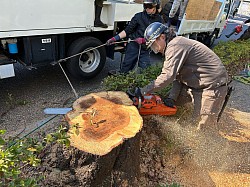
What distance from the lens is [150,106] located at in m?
2.96

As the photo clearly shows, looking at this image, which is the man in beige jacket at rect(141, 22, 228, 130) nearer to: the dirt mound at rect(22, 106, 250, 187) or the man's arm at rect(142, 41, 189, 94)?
the man's arm at rect(142, 41, 189, 94)

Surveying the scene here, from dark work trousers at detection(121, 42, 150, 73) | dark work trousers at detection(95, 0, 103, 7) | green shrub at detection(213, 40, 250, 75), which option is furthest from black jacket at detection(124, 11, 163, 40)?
green shrub at detection(213, 40, 250, 75)

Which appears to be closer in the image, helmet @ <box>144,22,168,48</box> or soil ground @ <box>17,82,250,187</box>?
helmet @ <box>144,22,168,48</box>

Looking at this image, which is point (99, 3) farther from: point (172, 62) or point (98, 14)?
point (172, 62)

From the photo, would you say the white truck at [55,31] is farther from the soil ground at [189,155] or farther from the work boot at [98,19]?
the soil ground at [189,155]

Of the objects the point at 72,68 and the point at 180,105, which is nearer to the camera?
the point at 180,105

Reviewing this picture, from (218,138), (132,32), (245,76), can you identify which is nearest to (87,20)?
(132,32)

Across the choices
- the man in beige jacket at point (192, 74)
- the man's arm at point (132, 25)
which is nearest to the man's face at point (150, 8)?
the man's arm at point (132, 25)

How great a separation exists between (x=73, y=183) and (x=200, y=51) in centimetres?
202

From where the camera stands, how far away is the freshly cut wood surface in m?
2.23

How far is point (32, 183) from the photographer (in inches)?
61.2

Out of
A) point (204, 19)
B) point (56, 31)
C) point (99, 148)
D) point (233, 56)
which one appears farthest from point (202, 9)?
point (99, 148)

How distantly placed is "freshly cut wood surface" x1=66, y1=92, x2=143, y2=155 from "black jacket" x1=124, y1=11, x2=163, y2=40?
1951 millimetres

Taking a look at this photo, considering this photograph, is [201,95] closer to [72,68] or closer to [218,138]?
[218,138]
